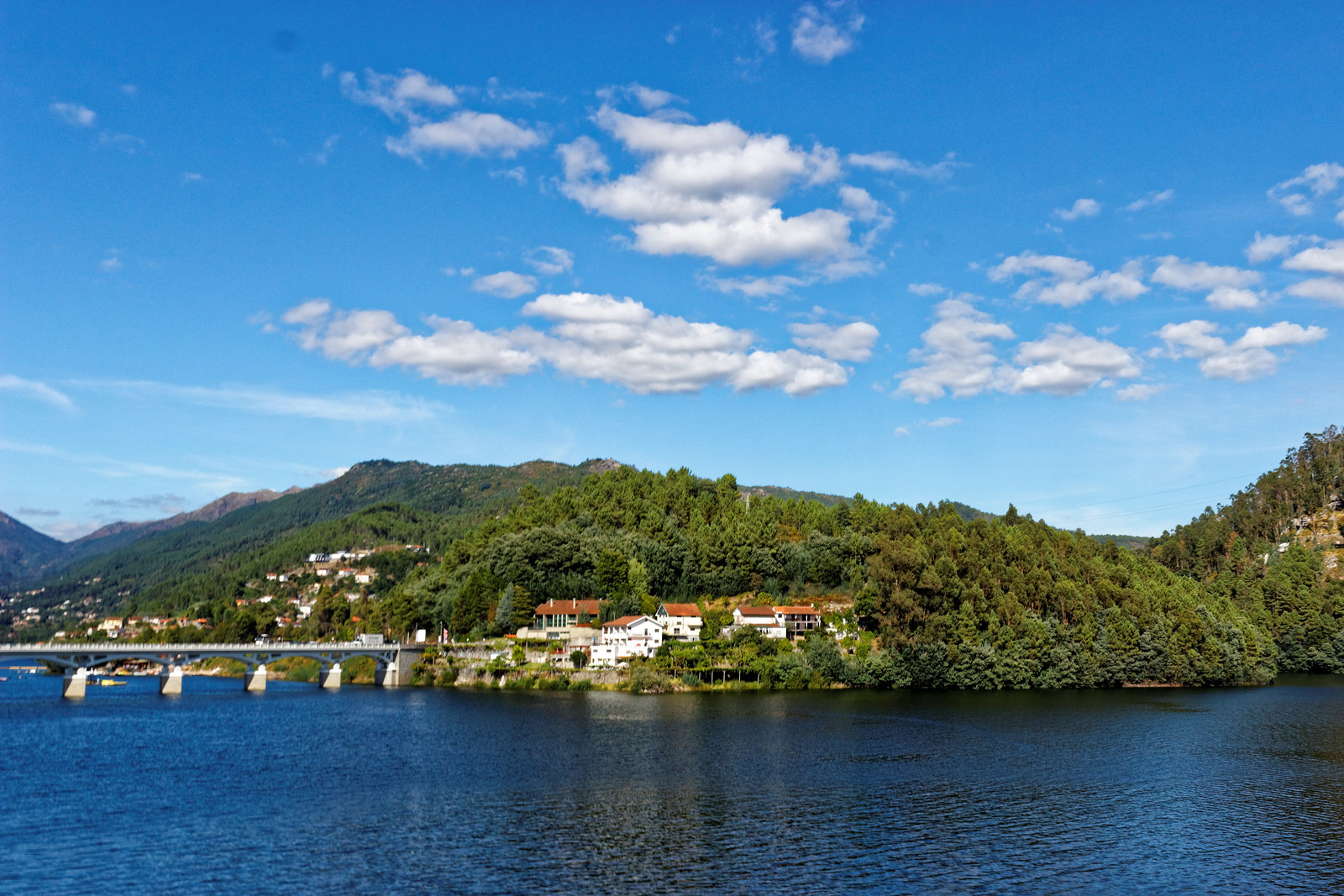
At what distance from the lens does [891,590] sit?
394ft

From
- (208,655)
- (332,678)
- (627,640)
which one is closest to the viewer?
(627,640)

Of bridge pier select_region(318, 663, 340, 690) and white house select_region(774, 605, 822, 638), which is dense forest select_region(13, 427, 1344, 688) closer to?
white house select_region(774, 605, 822, 638)

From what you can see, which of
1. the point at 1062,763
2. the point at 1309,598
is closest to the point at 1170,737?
the point at 1062,763

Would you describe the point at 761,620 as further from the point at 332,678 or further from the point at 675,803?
the point at 675,803

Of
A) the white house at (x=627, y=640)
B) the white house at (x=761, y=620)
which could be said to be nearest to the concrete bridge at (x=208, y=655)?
the white house at (x=627, y=640)

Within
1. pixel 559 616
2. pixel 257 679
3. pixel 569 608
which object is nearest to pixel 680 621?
pixel 569 608

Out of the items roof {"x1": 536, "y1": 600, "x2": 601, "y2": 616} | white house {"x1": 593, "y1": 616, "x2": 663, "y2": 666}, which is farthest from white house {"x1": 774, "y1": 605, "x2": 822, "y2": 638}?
roof {"x1": 536, "y1": 600, "x2": 601, "y2": 616}

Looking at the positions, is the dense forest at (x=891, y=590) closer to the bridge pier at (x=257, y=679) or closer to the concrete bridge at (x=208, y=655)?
the concrete bridge at (x=208, y=655)

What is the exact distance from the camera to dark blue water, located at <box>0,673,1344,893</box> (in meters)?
36.3

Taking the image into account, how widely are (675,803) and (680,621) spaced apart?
3280 inches

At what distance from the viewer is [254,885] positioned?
1324 inches

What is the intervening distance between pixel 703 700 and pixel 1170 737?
159 feet

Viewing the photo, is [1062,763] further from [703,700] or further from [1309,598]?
[1309,598]

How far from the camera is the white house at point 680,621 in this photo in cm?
12962
